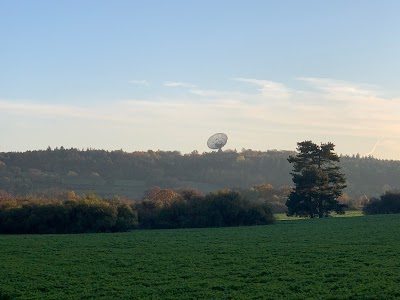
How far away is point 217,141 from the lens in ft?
524

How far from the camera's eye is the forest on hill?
16725cm

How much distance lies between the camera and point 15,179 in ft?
522

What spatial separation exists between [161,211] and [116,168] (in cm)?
11466

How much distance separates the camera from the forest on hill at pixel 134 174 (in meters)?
167

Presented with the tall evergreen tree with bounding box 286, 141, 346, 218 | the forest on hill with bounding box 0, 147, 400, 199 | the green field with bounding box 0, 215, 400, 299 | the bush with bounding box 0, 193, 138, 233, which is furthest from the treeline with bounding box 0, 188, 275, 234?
the forest on hill with bounding box 0, 147, 400, 199

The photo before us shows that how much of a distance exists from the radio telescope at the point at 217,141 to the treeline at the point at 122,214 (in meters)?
78.6

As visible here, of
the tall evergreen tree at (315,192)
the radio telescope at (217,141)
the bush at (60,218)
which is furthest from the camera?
the radio telescope at (217,141)

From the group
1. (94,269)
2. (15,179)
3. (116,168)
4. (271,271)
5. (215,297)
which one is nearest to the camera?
(215,297)

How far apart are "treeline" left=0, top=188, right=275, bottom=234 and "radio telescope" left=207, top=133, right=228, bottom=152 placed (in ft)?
258

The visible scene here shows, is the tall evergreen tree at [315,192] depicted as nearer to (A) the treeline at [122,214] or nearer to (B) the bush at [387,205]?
(B) the bush at [387,205]

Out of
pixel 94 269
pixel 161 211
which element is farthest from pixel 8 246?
pixel 161 211

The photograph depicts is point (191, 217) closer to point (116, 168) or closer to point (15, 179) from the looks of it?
point (15, 179)

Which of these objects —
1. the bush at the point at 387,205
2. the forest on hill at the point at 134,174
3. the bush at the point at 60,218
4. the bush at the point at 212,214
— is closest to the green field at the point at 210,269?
the bush at the point at 60,218

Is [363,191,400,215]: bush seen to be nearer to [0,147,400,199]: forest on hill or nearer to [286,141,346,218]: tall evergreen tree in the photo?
[286,141,346,218]: tall evergreen tree
